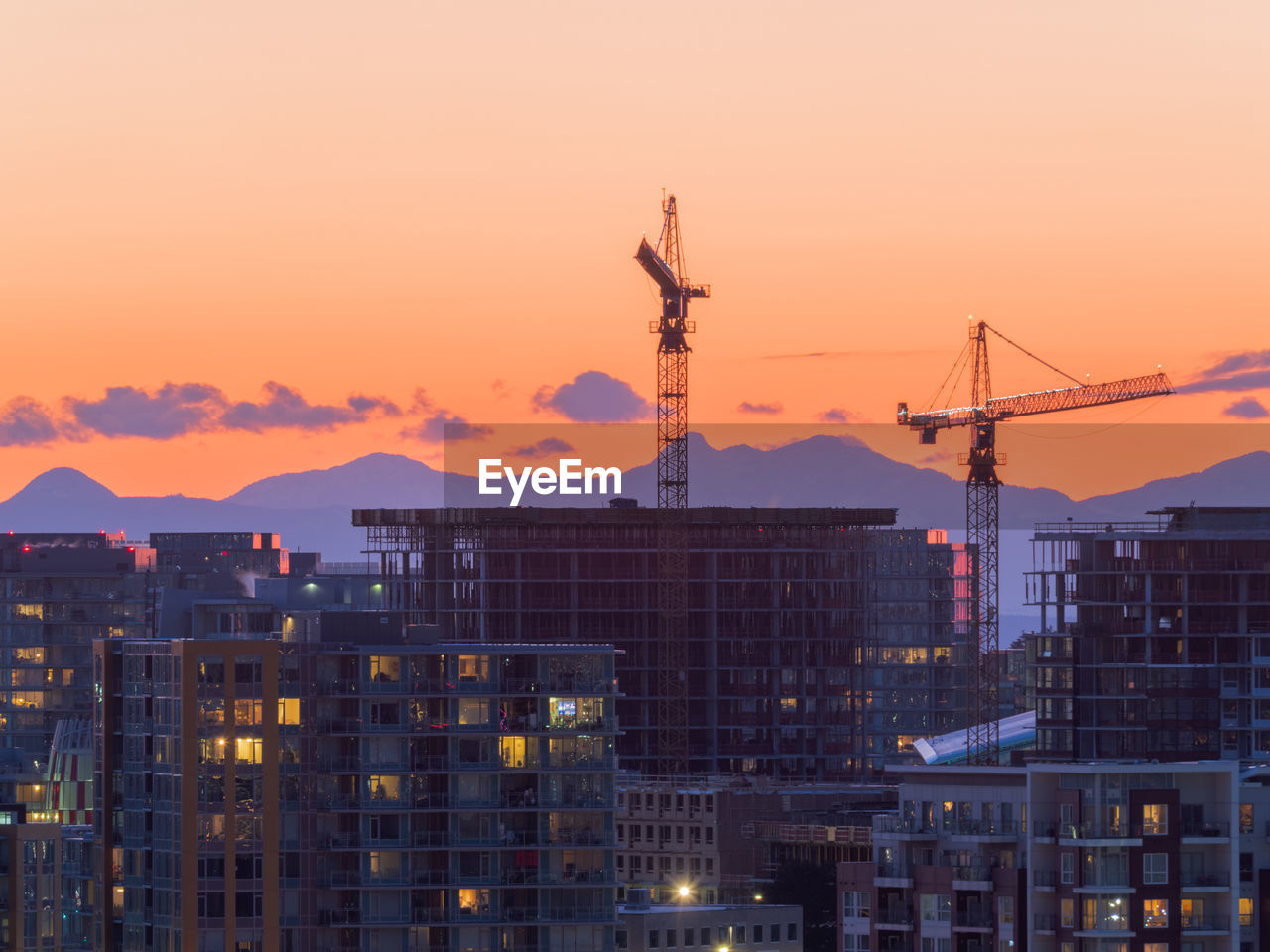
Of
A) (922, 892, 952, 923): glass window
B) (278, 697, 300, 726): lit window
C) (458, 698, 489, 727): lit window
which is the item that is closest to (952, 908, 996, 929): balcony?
(922, 892, 952, 923): glass window

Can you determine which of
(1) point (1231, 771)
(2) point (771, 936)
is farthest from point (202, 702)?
(2) point (771, 936)

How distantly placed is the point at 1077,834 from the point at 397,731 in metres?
33.8

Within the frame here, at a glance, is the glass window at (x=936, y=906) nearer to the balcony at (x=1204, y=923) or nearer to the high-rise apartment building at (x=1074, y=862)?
the high-rise apartment building at (x=1074, y=862)

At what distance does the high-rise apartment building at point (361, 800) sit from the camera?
144500mm

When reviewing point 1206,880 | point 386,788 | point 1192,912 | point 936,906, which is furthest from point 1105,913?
point 386,788

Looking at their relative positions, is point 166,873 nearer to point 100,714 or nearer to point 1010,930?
point 100,714

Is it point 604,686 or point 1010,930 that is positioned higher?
point 604,686

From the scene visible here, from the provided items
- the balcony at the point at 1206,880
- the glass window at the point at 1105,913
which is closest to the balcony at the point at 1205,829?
the balcony at the point at 1206,880

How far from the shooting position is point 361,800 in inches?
5787

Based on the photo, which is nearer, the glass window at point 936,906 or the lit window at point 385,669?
the glass window at point 936,906

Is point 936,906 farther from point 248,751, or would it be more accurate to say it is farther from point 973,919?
point 248,751

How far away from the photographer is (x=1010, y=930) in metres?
138

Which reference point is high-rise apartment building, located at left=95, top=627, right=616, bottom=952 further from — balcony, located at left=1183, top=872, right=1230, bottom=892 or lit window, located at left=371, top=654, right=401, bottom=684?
balcony, located at left=1183, top=872, right=1230, bottom=892

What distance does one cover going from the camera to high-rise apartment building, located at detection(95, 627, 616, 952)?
474 feet
